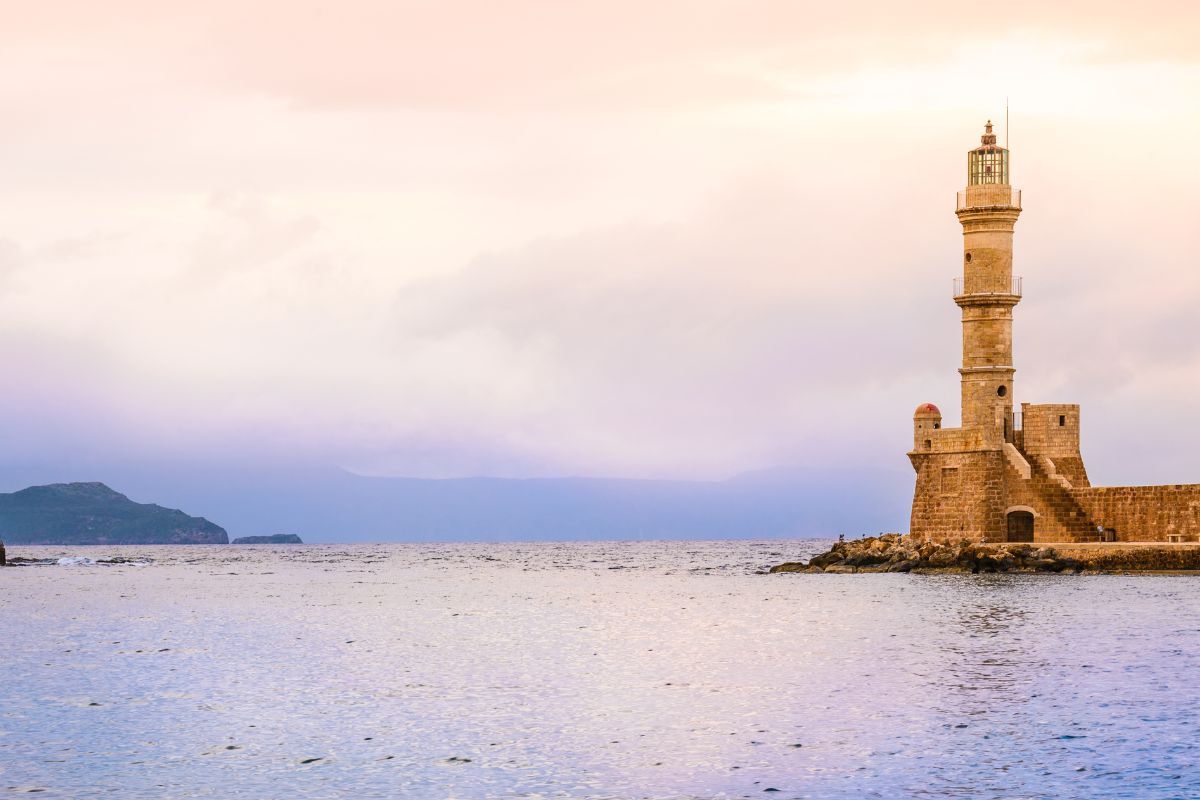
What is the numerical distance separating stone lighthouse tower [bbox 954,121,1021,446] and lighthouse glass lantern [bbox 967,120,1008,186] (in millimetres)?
665

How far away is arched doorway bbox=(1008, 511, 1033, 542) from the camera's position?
65625mm

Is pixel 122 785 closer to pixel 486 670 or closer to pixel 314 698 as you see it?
pixel 314 698

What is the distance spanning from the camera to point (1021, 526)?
216 feet

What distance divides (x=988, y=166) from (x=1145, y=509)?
16845mm

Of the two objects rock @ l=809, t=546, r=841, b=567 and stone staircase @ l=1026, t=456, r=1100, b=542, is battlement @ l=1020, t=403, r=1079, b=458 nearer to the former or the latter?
stone staircase @ l=1026, t=456, r=1100, b=542

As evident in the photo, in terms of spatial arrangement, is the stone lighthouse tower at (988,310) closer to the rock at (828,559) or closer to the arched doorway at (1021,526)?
the arched doorway at (1021,526)

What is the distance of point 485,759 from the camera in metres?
21.0

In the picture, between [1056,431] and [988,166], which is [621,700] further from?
[988,166]

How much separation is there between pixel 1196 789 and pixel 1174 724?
505 centimetres

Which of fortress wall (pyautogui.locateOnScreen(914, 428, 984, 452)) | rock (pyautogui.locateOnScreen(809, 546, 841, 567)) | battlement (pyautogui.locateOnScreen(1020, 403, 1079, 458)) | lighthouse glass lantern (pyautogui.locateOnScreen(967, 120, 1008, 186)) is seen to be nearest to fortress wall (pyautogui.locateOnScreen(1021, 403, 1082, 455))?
battlement (pyautogui.locateOnScreen(1020, 403, 1079, 458))

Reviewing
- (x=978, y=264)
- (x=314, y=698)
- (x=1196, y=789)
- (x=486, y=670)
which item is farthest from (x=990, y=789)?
(x=978, y=264)

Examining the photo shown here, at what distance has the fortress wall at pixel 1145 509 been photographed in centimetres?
6112

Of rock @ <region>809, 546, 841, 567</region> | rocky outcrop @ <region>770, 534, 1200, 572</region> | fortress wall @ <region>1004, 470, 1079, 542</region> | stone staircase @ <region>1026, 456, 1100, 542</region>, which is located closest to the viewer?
rocky outcrop @ <region>770, 534, 1200, 572</region>

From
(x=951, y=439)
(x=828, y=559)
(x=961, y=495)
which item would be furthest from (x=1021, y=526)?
(x=828, y=559)
